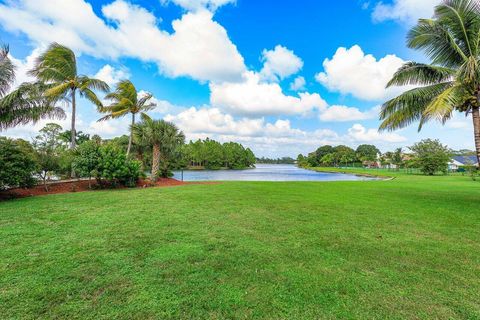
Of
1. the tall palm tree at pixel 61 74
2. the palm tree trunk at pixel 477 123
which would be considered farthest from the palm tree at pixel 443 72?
the tall palm tree at pixel 61 74

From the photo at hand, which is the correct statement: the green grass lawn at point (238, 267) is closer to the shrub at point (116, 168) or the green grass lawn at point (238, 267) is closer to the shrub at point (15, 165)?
the shrub at point (15, 165)

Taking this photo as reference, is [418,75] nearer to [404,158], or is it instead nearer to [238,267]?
[238,267]

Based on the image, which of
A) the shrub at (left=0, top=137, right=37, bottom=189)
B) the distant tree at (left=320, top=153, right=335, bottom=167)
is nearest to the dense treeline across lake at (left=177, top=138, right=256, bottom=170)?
the distant tree at (left=320, top=153, right=335, bottom=167)

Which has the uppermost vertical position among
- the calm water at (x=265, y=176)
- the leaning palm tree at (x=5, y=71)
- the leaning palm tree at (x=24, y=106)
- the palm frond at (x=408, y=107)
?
the leaning palm tree at (x=5, y=71)

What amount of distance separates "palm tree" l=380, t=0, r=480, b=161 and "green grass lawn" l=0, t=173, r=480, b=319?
2.98m

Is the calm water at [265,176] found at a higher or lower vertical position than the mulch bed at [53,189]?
lower

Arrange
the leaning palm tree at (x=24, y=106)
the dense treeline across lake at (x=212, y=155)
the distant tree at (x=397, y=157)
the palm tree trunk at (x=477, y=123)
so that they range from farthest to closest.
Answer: the dense treeline across lake at (x=212, y=155), the distant tree at (x=397, y=157), the leaning palm tree at (x=24, y=106), the palm tree trunk at (x=477, y=123)

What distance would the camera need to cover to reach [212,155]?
6669 cm

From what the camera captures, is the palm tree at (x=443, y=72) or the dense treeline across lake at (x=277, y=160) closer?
the palm tree at (x=443, y=72)

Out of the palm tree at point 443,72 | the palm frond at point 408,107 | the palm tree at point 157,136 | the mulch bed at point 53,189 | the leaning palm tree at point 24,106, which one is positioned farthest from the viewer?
the palm tree at point 157,136

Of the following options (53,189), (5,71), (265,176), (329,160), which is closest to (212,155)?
(265,176)

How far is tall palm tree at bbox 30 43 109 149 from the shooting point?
12.5m

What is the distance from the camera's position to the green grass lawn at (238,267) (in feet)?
6.82

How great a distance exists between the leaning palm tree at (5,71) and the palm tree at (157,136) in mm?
6521
